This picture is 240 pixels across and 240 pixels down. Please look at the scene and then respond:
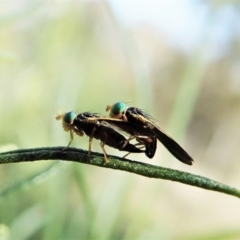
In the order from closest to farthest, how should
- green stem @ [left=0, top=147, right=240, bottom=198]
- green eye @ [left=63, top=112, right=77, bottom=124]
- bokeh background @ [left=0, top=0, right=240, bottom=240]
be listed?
green stem @ [left=0, top=147, right=240, bottom=198] < green eye @ [left=63, top=112, right=77, bottom=124] < bokeh background @ [left=0, top=0, right=240, bottom=240]

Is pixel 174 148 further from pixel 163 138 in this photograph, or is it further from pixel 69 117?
pixel 69 117

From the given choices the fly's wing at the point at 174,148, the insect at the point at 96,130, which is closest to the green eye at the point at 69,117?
the insect at the point at 96,130

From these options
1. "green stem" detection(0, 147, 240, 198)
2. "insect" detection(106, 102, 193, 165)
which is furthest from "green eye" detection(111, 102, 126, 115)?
"green stem" detection(0, 147, 240, 198)

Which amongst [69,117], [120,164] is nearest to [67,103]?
[69,117]

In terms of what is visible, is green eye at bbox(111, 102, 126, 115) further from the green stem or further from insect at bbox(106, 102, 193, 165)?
the green stem

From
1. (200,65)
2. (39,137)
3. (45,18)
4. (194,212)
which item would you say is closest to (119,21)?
(200,65)
